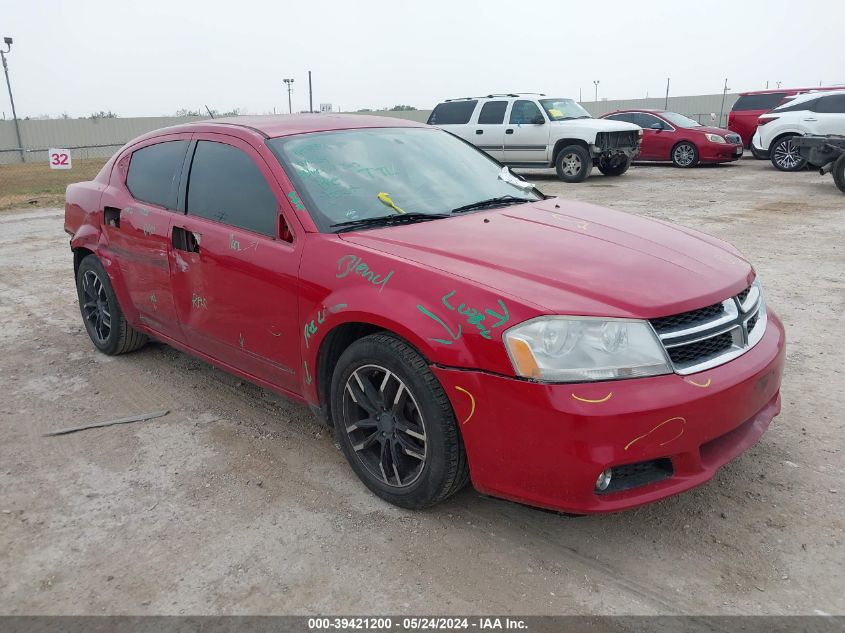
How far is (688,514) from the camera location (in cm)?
287

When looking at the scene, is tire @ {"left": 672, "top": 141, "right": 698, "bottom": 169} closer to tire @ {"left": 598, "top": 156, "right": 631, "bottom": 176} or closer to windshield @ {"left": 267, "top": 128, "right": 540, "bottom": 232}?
tire @ {"left": 598, "top": 156, "right": 631, "bottom": 176}

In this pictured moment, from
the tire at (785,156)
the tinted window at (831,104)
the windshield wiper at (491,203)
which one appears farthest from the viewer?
the tire at (785,156)

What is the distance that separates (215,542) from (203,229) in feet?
5.45

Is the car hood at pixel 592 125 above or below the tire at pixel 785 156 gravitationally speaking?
above

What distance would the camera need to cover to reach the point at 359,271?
9.52 ft

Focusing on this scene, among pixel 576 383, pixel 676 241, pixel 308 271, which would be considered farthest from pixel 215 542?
pixel 676 241

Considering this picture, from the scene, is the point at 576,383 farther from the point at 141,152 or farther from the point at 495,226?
the point at 141,152

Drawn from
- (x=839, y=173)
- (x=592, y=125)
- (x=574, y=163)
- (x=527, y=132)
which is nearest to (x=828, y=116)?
(x=839, y=173)

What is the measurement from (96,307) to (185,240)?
1629mm

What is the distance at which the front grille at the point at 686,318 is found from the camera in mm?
2504

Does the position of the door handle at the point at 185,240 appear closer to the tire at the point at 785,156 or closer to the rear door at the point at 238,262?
the rear door at the point at 238,262

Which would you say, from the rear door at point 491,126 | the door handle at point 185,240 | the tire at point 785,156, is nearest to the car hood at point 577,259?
the door handle at point 185,240

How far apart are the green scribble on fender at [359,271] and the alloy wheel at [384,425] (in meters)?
0.35

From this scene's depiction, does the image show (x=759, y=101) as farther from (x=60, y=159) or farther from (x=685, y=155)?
(x=60, y=159)
